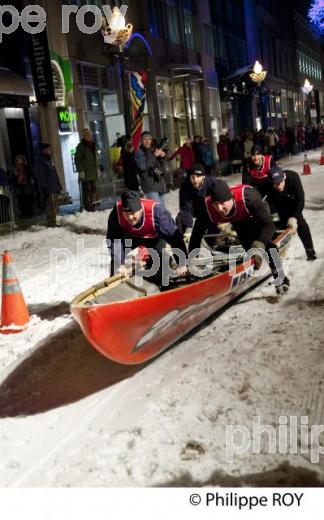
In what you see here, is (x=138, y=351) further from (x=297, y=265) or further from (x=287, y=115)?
(x=287, y=115)

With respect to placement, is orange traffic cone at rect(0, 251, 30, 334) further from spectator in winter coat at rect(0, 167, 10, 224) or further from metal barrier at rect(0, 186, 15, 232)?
spectator in winter coat at rect(0, 167, 10, 224)

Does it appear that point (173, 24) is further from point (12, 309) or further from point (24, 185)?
point (12, 309)

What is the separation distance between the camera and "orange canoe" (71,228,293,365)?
3920 millimetres

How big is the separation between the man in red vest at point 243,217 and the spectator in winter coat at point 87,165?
7574 millimetres

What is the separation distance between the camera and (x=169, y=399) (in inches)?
157

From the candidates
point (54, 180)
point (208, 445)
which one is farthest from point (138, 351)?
point (54, 180)

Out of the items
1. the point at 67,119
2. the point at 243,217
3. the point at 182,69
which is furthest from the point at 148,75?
the point at 243,217

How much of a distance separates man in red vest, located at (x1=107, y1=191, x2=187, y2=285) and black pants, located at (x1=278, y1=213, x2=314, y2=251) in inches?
99.1

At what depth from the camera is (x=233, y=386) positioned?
4.09 m

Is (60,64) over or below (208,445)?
over

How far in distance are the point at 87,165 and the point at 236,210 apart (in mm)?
7965

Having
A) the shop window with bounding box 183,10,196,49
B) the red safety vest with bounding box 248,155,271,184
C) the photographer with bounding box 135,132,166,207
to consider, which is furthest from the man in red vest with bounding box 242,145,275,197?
the shop window with bounding box 183,10,196,49

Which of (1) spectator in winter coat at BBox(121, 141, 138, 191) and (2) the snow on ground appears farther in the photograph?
(1) spectator in winter coat at BBox(121, 141, 138, 191)
